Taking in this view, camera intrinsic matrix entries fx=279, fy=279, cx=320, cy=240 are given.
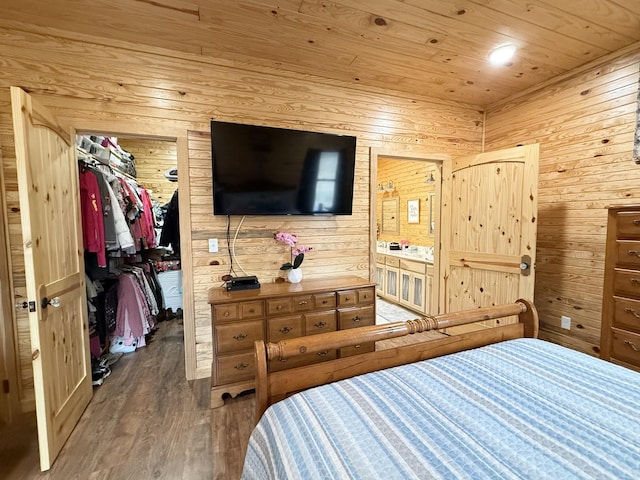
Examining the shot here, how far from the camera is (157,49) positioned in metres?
2.13

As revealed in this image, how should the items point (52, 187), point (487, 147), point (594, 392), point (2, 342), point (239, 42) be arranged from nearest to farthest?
1. point (594, 392)
2. point (52, 187)
3. point (2, 342)
4. point (239, 42)
5. point (487, 147)

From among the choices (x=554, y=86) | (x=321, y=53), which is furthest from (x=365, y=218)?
(x=554, y=86)

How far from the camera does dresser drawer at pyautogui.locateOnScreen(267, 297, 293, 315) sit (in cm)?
206

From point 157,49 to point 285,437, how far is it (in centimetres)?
268

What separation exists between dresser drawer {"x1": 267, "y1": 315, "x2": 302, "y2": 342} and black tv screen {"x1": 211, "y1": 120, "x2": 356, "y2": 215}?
88cm

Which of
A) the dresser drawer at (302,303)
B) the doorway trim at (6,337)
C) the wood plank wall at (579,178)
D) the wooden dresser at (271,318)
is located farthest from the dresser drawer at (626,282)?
the doorway trim at (6,337)

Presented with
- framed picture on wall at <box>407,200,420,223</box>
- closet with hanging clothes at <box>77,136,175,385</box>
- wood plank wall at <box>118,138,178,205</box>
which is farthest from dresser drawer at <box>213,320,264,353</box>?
framed picture on wall at <box>407,200,420,223</box>

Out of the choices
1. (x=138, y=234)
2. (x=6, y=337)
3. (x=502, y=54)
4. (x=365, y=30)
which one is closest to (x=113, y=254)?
(x=138, y=234)

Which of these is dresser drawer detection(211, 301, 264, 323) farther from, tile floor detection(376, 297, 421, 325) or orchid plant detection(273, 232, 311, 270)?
tile floor detection(376, 297, 421, 325)

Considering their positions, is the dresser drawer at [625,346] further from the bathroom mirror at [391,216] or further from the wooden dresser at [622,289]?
the bathroom mirror at [391,216]

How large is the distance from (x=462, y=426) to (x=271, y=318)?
146 cm

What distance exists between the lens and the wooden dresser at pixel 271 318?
6.45ft

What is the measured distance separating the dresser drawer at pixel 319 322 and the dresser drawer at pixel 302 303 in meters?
0.06

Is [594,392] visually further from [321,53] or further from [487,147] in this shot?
[487,147]
